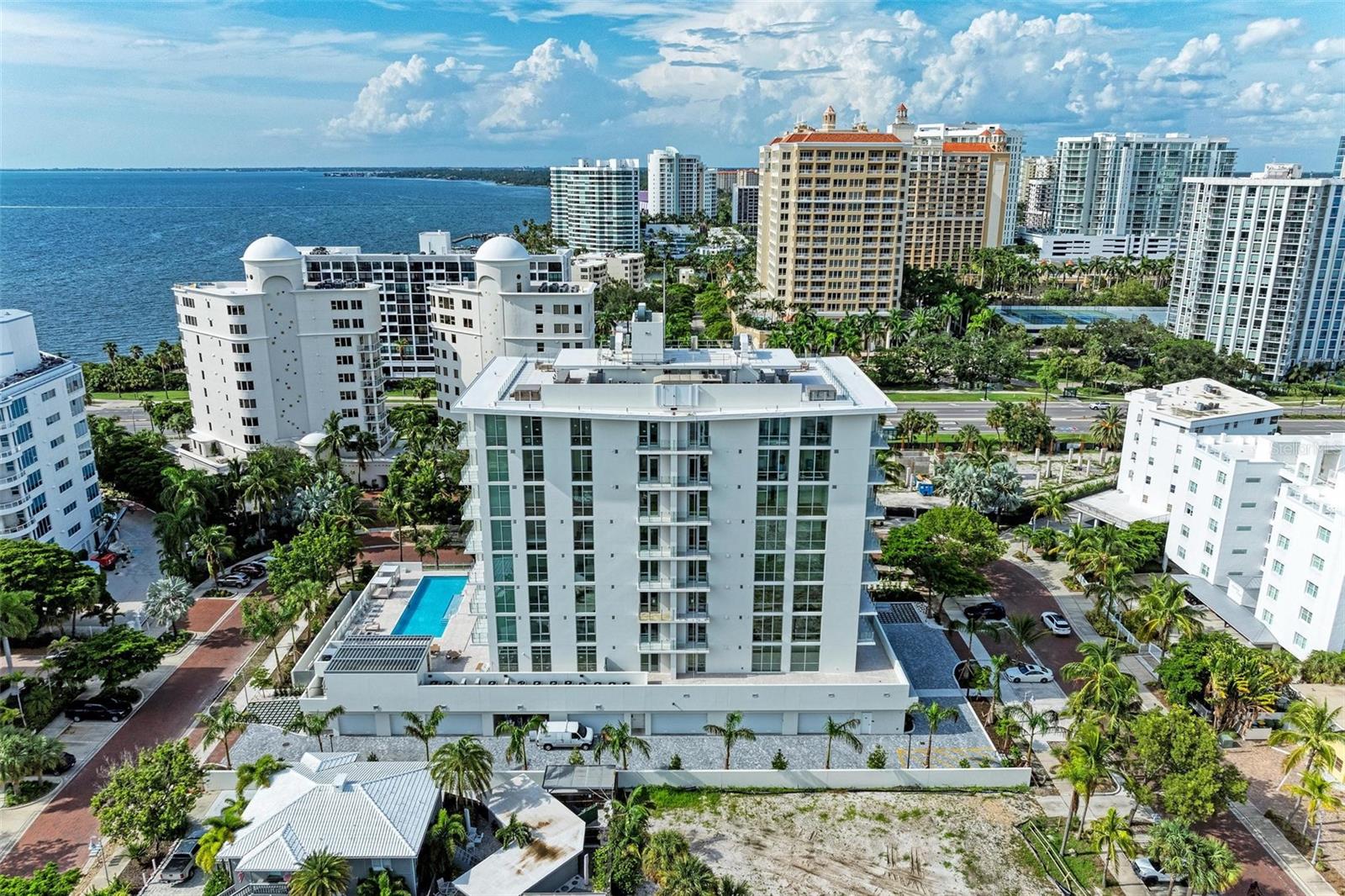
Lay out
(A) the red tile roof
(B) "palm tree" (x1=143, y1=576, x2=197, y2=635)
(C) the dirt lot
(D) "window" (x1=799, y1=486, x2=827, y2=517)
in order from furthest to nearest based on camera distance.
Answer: (A) the red tile roof
(B) "palm tree" (x1=143, y1=576, x2=197, y2=635)
(D) "window" (x1=799, y1=486, x2=827, y2=517)
(C) the dirt lot

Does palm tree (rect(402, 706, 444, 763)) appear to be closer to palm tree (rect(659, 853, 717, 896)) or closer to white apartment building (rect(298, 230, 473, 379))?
palm tree (rect(659, 853, 717, 896))

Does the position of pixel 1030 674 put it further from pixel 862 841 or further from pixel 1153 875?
pixel 862 841

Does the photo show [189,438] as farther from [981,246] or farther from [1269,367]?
[981,246]

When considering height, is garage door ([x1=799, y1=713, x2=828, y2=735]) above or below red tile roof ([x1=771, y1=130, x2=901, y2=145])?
below

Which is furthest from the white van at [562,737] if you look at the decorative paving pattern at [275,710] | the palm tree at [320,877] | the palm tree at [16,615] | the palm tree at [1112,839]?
the palm tree at [16,615]

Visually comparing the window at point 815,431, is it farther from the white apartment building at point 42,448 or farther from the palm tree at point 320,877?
the white apartment building at point 42,448

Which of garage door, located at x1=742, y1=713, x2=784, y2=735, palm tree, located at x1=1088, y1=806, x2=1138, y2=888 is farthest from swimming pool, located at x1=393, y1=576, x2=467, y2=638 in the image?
palm tree, located at x1=1088, y1=806, x2=1138, y2=888

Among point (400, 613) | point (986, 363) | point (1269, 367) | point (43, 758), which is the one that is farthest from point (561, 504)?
point (1269, 367)
